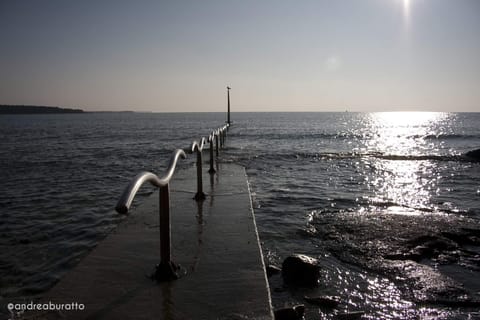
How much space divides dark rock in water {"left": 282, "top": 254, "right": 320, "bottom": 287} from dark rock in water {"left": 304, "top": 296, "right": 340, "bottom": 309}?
35 cm

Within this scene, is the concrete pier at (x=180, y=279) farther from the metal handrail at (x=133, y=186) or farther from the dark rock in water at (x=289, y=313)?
the metal handrail at (x=133, y=186)

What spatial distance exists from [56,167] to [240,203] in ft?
42.3

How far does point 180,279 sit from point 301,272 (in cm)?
172

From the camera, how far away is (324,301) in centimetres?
409

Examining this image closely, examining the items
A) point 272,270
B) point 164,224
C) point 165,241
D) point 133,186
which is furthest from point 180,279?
point 272,270

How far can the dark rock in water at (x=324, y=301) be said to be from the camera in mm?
4047

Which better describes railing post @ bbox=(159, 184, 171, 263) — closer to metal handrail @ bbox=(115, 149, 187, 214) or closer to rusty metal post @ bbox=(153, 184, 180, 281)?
rusty metal post @ bbox=(153, 184, 180, 281)

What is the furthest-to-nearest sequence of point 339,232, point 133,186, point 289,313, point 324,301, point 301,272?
point 339,232 → point 301,272 → point 324,301 → point 289,313 → point 133,186

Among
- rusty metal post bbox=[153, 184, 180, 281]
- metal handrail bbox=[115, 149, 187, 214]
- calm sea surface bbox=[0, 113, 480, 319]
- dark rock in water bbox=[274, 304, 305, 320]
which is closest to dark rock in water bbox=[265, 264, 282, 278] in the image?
calm sea surface bbox=[0, 113, 480, 319]

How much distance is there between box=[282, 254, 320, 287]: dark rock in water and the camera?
453cm

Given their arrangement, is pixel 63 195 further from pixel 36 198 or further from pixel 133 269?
pixel 133 269

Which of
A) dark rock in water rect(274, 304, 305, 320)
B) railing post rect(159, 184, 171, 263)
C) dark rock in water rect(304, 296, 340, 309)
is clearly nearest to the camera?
railing post rect(159, 184, 171, 263)

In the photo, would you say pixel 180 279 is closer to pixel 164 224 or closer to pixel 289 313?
pixel 164 224

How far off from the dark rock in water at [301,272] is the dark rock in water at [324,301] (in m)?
0.35
